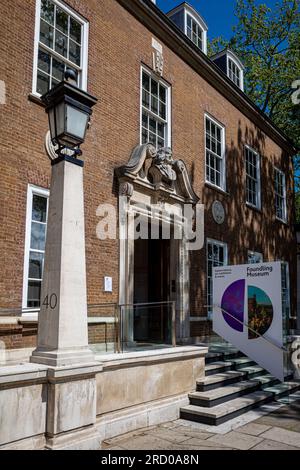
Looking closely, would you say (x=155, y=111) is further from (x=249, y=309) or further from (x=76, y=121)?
(x=76, y=121)

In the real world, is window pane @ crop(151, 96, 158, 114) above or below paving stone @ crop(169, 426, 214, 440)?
above

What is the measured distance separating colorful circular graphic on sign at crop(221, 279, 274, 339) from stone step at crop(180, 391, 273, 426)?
1399 millimetres

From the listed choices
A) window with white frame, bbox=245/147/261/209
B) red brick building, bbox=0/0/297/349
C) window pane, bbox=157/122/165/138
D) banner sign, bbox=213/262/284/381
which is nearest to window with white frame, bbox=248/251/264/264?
red brick building, bbox=0/0/297/349

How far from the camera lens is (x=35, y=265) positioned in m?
6.99

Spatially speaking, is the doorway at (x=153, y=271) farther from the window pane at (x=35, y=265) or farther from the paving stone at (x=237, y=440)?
the paving stone at (x=237, y=440)

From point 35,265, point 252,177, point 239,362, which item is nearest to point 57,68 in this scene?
point 35,265

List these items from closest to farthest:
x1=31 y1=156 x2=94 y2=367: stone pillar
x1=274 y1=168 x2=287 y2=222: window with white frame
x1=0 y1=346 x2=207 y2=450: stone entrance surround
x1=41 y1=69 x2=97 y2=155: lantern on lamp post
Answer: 1. x1=0 y1=346 x2=207 y2=450: stone entrance surround
2. x1=31 y1=156 x2=94 y2=367: stone pillar
3. x1=41 y1=69 x2=97 y2=155: lantern on lamp post
4. x1=274 y1=168 x2=287 y2=222: window with white frame

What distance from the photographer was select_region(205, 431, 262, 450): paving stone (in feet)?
16.4

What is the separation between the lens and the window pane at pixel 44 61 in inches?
297

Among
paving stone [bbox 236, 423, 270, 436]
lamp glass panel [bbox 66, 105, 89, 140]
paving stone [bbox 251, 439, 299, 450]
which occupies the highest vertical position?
lamp glass panel [bbox 66, 105, 89, 140]

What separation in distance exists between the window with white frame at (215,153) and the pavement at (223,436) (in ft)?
24.5

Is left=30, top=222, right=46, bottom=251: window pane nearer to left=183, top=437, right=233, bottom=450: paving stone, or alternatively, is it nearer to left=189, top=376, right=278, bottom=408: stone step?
left=189, top=376, right=278, bottom=408: stone step

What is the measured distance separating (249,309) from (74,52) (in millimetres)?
5945

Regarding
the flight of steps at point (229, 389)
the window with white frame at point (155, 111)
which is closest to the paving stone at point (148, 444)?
the flight of steps at point (229, 389)
